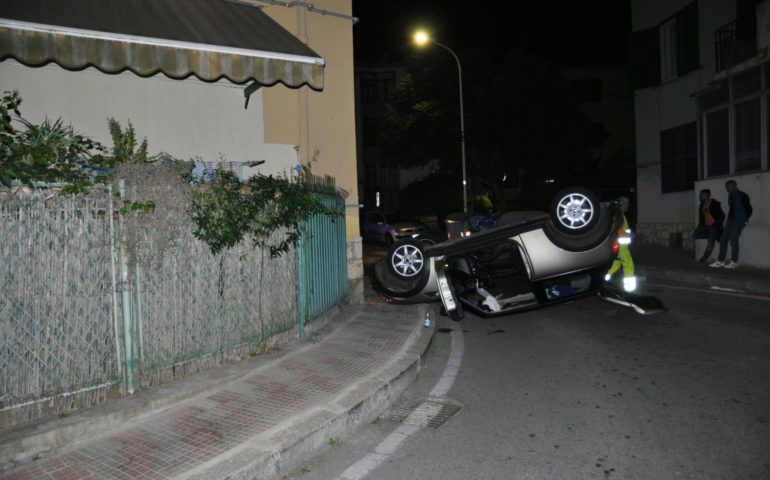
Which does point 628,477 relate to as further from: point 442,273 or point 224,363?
point 224,363

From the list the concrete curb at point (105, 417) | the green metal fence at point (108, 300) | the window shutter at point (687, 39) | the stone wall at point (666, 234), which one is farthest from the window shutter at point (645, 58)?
the concrete curb at point (105, 417)

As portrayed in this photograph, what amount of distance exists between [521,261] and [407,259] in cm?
144

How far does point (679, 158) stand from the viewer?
56.0 feet

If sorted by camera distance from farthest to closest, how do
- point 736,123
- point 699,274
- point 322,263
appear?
point 736,123 → point 699,274 → point 322,263

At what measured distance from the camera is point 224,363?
5.58m

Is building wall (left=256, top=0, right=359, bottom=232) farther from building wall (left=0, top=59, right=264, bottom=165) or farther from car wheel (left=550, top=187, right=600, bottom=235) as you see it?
car wheel (left=550, top=187, right=600, bottom=235)

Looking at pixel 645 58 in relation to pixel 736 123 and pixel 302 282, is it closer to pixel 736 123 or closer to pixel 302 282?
pixel 736 123

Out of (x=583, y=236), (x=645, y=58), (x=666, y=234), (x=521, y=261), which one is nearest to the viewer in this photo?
(x=583, y=236)

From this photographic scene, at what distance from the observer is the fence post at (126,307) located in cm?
461

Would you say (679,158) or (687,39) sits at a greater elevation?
(687,39)

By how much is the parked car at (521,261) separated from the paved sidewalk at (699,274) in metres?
4.30

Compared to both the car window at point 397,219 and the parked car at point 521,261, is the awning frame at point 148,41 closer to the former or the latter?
the parked car at point 521,261

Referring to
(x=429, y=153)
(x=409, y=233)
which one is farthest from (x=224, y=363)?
(x=429, y=153)

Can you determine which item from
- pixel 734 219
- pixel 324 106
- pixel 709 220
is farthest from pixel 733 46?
pixel 324 106
